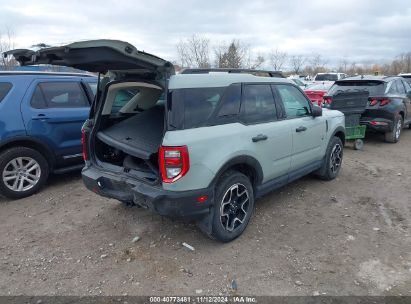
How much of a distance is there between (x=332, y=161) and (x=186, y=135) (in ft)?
11.3

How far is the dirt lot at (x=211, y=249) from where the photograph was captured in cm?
302

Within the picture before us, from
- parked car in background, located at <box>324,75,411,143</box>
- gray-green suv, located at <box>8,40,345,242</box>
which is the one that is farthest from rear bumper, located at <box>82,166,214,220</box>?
parked car in background, located at <box>324,75,411,143</box>

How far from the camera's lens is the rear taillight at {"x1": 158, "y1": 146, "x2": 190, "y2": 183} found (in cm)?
296

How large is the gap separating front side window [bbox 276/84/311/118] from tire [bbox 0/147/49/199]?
145 inches

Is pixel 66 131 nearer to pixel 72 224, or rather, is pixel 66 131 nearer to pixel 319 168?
pixel 72 224

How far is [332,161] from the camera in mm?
5598

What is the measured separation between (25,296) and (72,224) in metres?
1.35

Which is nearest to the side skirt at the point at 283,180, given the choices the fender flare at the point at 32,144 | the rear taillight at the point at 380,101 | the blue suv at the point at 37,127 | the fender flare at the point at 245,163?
the fender flare at the point at 245,163

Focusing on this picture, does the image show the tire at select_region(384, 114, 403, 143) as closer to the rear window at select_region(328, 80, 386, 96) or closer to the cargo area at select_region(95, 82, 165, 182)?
the rear window at select_region(328, 80, 386, 96)

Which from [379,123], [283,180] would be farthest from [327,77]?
[283,180]

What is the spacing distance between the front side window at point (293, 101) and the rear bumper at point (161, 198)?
1847 mm

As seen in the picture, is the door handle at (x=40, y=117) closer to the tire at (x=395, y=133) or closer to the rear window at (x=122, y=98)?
the rear window at (x=122, y=98)

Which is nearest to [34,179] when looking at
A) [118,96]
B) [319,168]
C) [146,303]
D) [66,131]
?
[66,131]

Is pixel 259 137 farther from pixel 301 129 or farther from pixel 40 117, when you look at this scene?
pixel 40 117
